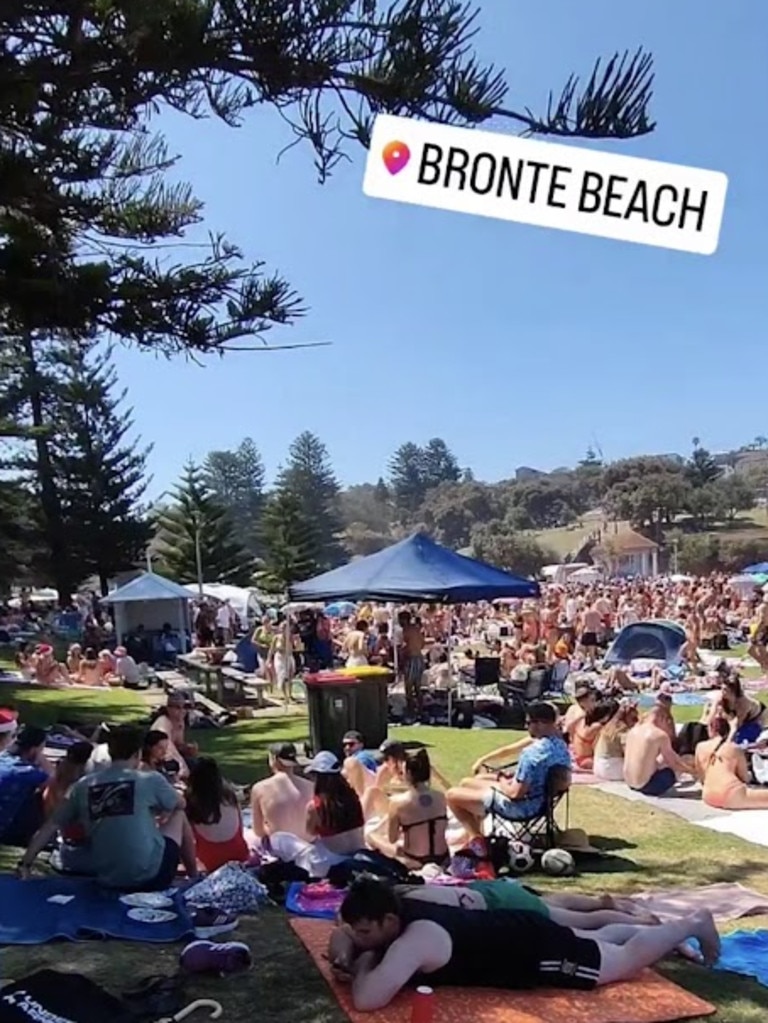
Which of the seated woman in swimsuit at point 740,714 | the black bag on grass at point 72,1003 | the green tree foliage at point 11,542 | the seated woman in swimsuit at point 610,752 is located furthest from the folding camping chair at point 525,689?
the green tree foliage at point 11,542

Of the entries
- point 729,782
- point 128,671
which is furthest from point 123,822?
point 128,671

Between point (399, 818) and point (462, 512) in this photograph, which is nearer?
point (399, 818)

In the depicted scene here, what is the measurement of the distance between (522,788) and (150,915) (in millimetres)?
2431

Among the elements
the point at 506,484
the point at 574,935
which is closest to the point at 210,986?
the point at 574,935

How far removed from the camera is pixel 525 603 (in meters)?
31.2

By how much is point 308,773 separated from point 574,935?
251cm

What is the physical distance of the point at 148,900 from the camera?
4688 millimetres

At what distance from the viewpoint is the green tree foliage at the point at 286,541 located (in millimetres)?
51812

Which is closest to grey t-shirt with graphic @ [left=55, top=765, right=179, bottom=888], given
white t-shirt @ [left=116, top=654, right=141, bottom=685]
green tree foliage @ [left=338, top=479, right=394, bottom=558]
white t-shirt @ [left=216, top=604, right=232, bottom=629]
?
white t-shirt @ [left=116, top=654, right=141, bottom=685]

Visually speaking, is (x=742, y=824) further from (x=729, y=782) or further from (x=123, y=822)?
(x=123, y=822)

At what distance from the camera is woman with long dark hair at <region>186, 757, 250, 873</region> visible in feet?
18.0

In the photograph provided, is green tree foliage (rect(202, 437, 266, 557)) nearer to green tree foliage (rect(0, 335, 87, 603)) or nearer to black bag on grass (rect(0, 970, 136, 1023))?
green tree foliage (rect(0, 335, 87, 603))

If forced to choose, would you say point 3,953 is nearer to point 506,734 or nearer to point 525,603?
point 506,734

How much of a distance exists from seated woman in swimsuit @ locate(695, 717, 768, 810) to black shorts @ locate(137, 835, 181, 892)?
4047 millimetres
